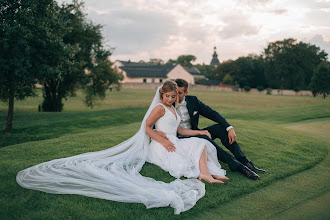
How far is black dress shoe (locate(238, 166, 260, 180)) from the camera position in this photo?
6457mm

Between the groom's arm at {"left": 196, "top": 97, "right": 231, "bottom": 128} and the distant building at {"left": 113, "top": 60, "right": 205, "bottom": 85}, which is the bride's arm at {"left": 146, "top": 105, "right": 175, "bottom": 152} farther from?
the distant building at {"left": 113, "top": 60, "right": 205, "bottom": 85}

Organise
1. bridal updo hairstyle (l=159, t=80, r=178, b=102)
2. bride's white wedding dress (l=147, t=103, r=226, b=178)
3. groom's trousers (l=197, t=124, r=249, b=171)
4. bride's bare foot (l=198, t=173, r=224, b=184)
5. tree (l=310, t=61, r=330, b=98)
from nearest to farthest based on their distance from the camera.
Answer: bride's bare foot (l=198, t=173, r=224, b=184)
bride's white wedding dress (l=147, t=103, r=226, b=178)
bridal updo hairstyle (l=159, t=80, r=178, b=102)
groom's trousers (l=197, t=124, r=249, b=171)
tree (l=310, t=61, r=330, b=98)

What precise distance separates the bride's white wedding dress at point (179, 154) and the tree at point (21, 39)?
42.4ft

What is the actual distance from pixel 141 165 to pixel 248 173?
2385 mm

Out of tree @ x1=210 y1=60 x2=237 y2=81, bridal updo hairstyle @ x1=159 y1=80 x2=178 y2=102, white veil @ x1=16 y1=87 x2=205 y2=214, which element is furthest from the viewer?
tree @ x1=210 y1=60 x2=237 y2=81

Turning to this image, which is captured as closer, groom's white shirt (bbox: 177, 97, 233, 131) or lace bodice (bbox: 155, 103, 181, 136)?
lace bodice (bbox: 155, 103, 181, 136)

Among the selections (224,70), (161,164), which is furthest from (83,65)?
(224,70)

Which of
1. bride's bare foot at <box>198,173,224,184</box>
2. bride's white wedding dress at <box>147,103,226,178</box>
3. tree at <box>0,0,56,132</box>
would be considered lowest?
bride's bare foot at <box>198,173,224,184</box>

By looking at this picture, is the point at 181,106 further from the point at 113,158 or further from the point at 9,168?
the point at 9,168

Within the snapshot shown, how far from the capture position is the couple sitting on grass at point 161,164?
5.16 metres

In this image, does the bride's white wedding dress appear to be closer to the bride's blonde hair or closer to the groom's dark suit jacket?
the bride's blonde hair

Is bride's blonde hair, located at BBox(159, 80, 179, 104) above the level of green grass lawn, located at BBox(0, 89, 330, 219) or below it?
above

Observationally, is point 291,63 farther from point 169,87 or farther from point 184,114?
point 169,87

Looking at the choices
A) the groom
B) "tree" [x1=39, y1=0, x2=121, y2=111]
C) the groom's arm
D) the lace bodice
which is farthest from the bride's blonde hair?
"tree" [x1=39, y1=0, x2=121, y2=111]
